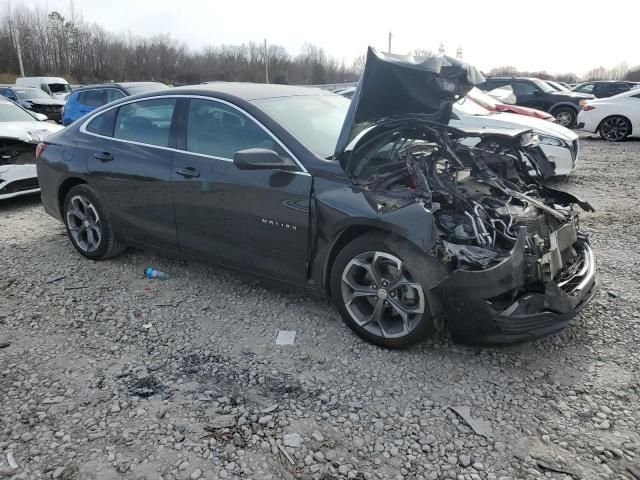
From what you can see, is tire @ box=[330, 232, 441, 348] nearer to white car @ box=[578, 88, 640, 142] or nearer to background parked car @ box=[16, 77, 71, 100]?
white car @ box=[578, 88, 640, 142]

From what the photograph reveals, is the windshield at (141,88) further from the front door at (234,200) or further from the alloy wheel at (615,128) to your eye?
the alloy wheel at (615,128)

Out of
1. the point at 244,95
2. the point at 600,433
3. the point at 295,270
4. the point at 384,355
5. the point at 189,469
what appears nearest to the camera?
the point at 189,469

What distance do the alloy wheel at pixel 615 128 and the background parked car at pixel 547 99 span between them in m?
2.66

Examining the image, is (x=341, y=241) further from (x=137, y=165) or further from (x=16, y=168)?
(x=16, y=168)

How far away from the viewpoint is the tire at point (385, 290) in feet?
10.2

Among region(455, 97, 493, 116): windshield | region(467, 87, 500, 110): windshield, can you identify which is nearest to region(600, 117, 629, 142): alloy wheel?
region(467, 87, 500, 110): windshield

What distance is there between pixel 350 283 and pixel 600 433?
1612mm

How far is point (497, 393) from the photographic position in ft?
9.74

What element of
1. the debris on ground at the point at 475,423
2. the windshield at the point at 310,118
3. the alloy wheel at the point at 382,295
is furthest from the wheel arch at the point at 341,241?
the debris on ground at the point at 475,423

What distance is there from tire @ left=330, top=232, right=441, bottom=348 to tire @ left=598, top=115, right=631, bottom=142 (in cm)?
1293

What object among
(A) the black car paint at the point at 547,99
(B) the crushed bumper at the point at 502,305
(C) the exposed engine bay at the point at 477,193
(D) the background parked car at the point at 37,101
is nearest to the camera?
(B) the crushed bumper at the point at 502,305

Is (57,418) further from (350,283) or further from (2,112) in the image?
(2,112)

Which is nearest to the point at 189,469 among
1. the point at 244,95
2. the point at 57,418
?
the point at 57,418

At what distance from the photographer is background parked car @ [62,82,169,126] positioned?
1186cm
